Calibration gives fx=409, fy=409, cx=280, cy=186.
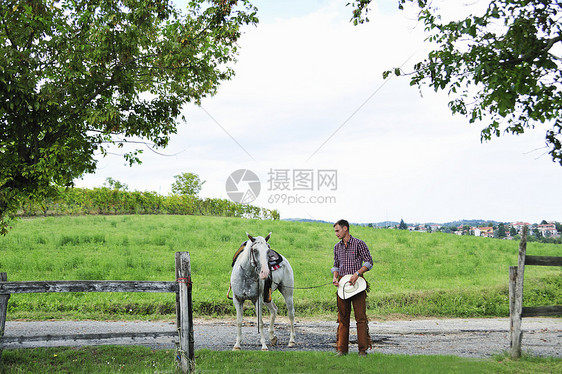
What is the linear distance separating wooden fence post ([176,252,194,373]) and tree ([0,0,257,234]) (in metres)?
3.71

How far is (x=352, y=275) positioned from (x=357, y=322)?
946mm

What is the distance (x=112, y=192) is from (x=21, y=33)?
96.8 ft

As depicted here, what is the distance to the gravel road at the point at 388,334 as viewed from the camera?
9328 millimetres

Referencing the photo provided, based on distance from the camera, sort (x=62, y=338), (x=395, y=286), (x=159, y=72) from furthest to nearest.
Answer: (x=395, y=286)
(x=159, y=72)
(x=62, y=338)

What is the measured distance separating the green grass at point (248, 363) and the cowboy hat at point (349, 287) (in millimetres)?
1143

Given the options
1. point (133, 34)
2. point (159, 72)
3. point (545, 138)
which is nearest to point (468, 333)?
point (545, 138)

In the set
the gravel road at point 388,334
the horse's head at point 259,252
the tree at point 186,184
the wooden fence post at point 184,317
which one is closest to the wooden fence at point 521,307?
the gravel road at point 388,334

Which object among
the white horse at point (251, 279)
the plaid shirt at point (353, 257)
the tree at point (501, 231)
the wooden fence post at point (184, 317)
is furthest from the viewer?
the tree at point (501, 231)

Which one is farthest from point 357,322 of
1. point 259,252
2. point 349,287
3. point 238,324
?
point 238,324

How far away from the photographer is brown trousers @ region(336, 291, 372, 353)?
7.82 m

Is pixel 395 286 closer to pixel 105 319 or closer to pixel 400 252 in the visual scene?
pixel 400 252

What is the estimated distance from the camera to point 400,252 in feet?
80.4

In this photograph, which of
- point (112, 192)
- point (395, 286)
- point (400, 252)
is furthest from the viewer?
point (112, 192)

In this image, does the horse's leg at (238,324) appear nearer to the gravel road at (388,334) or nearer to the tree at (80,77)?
the gravel road at (388,334)
